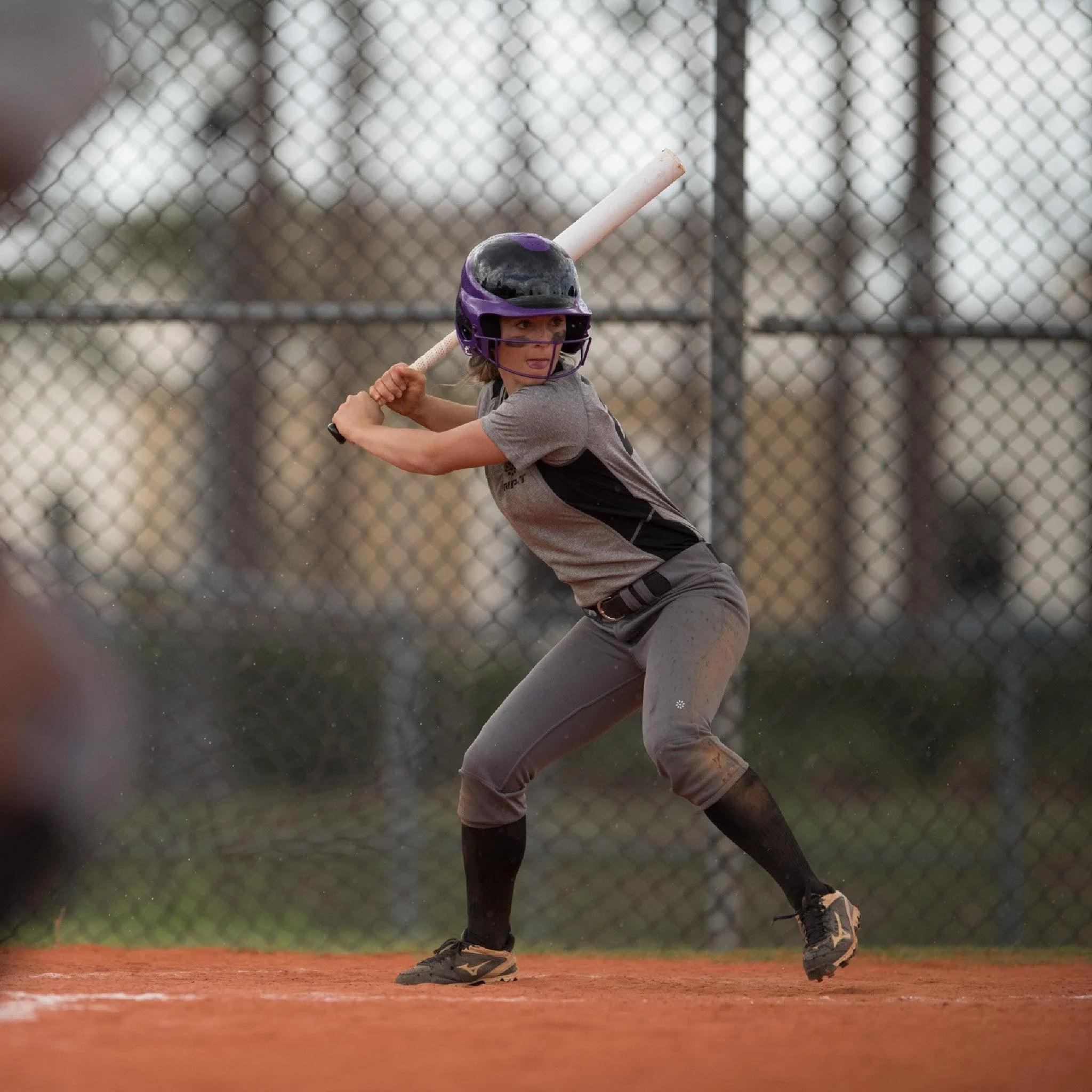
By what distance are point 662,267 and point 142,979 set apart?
23.8 feet

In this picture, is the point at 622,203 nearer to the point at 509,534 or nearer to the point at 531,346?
the point at 531,346

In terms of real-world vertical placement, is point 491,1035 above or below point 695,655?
below

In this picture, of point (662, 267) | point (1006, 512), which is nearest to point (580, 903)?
point (1006, 512)

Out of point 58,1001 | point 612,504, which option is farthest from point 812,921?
point 58,1001

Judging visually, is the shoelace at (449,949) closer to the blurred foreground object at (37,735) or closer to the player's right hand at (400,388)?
the player's right hand at (400,388)

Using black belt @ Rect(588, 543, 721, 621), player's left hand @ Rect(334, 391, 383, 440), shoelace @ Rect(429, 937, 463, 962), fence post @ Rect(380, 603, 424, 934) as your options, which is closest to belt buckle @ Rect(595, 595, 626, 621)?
black belt @ Rect(588, 543, 721, 621)

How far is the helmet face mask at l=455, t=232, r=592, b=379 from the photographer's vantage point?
2.84 m

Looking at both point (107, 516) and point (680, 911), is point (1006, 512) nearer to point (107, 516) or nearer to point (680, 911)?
point (680, 911)

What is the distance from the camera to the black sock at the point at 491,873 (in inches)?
123

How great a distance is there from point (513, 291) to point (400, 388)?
0.37 meters

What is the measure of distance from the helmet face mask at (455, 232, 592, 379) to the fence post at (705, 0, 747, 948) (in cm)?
92

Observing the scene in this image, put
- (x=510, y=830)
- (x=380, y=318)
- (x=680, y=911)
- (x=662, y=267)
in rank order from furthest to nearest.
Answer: (x=662, y=267) → (x=680, y=911) → (x=380, y=318) → (x=510, y=830)

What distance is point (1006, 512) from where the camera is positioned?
20.5 feet

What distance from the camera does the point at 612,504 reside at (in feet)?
9.64
